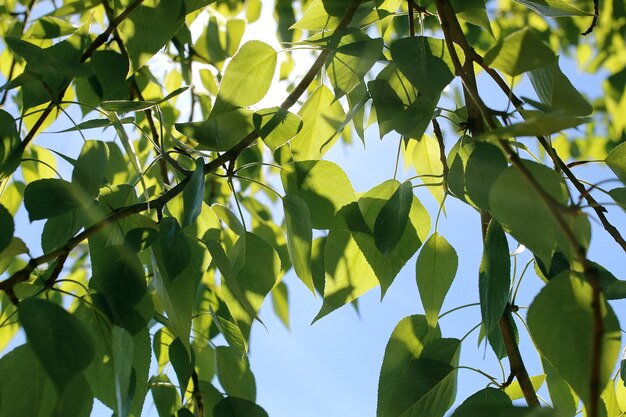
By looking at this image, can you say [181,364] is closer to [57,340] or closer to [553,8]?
[57,340]

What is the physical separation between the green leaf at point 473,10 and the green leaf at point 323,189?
3.6 inches

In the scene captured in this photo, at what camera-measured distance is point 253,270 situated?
0.34m

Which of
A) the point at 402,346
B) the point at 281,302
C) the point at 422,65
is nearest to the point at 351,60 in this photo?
the point at 422,65

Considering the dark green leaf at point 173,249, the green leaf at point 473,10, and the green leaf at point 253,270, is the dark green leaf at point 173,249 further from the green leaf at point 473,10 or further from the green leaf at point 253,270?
the green leaf at point 473,10

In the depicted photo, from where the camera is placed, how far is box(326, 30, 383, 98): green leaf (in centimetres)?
31

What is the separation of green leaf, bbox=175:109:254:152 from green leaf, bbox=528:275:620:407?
0.54 ft

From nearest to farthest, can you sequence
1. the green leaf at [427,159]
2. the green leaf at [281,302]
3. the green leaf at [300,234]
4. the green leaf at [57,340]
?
the green leaf at [57,340] < the green leaf at [300,234] < the green leaf at [427,159] < the green leaf at [281,302]

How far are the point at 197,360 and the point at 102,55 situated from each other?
0.21 metres

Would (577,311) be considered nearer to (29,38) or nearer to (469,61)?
(469,61)

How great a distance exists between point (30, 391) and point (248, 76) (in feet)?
0.57

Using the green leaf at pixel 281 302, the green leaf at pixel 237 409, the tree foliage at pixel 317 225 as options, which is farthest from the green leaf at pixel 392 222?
the green leaf at pixel 281 302

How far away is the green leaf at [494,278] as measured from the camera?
294 mm

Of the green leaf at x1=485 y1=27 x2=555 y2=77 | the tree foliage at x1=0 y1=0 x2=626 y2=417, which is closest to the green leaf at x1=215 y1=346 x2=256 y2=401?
the tree foliage at x1=0 y1=0 x2=626 y2=417

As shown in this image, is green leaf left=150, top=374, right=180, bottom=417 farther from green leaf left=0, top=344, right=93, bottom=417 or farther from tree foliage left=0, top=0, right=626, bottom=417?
green leaf left=0, top=344, right=93, bottom=417
